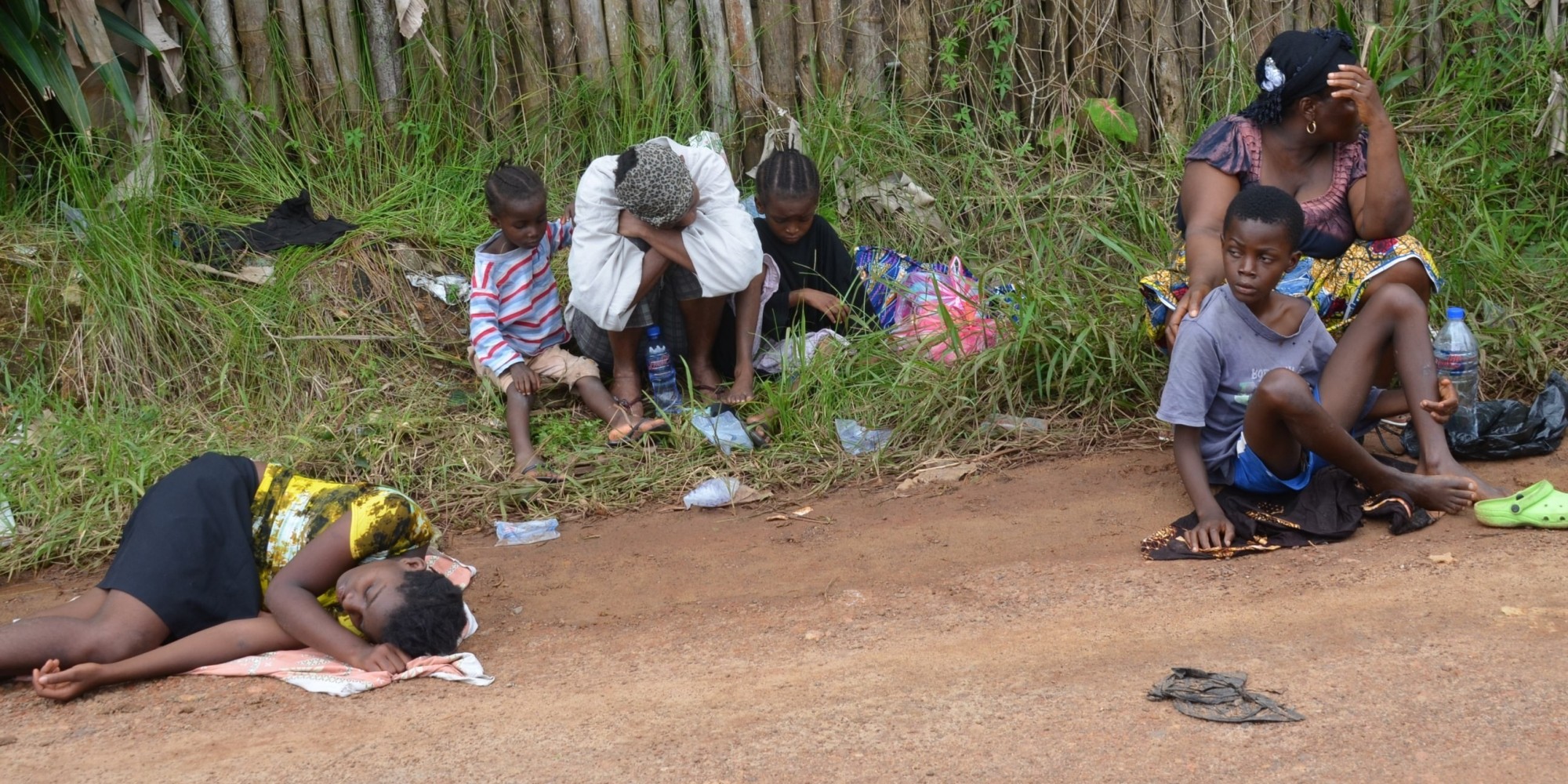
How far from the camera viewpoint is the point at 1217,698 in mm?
2535

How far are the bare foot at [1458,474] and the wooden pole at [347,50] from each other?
432 centimetres

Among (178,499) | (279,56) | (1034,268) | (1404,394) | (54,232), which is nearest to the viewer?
(178,499)

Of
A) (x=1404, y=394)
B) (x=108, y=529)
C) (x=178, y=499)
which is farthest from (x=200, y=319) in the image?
(x=1404, y=394)

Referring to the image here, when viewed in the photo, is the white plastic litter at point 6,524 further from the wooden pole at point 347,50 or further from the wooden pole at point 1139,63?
the wooden pole at point 1139,63

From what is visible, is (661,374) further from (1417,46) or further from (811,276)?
(1417,46)

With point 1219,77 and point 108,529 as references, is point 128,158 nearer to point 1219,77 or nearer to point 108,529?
point 108,529

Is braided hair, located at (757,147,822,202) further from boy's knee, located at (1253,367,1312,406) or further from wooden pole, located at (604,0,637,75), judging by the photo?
boy's knee, located at (1253,367,1312,406)

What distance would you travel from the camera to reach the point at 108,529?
411 centimetres

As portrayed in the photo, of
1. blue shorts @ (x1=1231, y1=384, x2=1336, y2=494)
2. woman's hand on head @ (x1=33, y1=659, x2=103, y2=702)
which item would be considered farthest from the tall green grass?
woman's hand on head @ (x1=33, y1=659, x2=103, y2=702)

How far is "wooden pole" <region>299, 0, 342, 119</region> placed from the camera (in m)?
5.54

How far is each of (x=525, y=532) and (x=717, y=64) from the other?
8.09 feet

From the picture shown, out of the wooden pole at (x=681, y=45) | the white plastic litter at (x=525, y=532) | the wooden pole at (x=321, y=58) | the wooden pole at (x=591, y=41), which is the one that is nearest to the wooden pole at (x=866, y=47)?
the wooden pole at (x=681, y=45)

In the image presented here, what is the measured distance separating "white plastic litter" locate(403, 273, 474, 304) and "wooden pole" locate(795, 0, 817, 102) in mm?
1658

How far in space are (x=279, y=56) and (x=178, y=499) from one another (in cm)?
284
